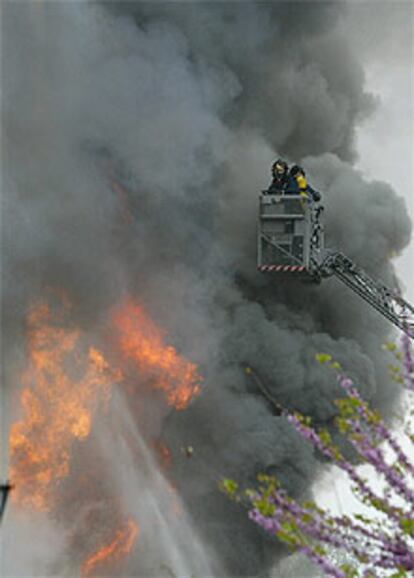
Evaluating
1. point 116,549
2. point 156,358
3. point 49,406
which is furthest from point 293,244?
point 116,549

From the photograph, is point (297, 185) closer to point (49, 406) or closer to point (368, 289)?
point (368, 289)

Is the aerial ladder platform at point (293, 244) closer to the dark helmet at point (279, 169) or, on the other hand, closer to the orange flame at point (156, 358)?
the dark helmet at point (279, 169)

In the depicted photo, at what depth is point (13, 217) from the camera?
23656mm

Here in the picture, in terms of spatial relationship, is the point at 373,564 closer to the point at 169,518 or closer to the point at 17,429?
the point at 17,429

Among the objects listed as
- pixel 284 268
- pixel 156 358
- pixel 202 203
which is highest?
pixel 202 203

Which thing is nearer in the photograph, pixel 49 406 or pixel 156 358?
pixel 49 406

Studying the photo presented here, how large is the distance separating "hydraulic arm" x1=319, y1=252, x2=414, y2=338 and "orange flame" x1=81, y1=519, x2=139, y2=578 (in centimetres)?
871

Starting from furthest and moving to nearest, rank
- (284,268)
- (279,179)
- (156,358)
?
(156,358) → (279,179) → (284,268)

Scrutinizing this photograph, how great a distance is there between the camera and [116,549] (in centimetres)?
2602

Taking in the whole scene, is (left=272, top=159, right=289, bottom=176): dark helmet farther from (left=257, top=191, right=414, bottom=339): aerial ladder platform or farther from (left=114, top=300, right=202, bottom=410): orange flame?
(left=114, top=300, right=202, bottom=410): orange flame

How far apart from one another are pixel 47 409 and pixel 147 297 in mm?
4341

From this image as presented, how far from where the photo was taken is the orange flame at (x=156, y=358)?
2678 cm

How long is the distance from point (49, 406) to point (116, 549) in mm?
4352

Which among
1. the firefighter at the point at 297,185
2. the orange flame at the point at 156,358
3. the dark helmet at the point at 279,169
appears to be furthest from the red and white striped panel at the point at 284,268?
the orange flame at the point at 156,358
